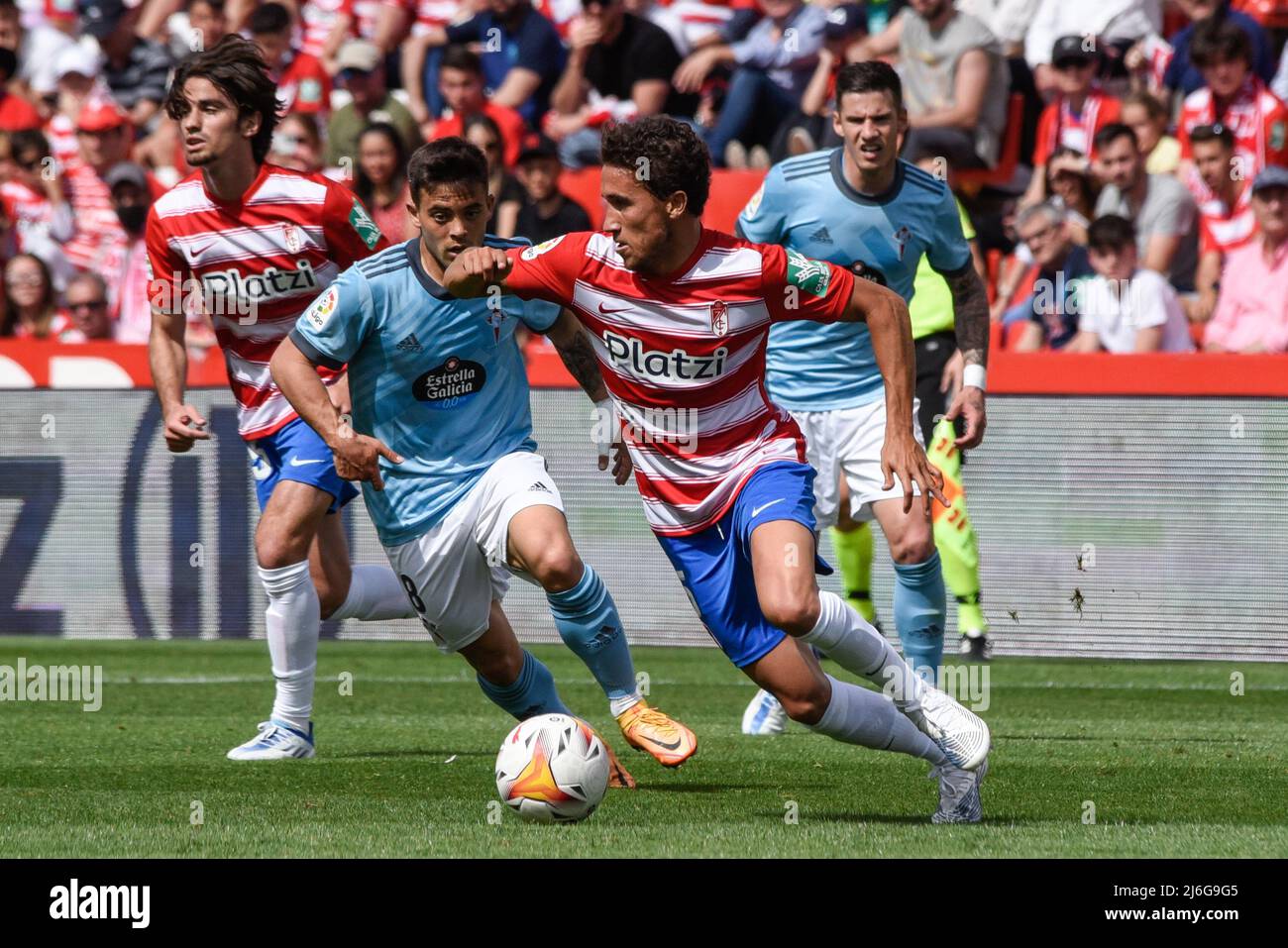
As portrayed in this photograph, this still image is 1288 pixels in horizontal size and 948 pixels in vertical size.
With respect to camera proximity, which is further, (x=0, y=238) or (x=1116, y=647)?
(x=0, y=238)

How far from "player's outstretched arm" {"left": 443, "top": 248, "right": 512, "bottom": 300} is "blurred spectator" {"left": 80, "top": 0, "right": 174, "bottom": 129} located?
12.7m

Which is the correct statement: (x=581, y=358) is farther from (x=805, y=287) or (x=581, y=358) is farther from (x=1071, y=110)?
(x=1071, y=110)

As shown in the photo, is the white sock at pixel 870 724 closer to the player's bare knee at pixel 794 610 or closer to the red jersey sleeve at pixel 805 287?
the player's bare knee at pixel 794 610

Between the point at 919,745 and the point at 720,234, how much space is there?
1679 millimetres

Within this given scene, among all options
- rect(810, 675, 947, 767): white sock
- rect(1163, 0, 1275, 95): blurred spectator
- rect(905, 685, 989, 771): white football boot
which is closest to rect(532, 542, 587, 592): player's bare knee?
rect(810, 675, 947, 767): white sock

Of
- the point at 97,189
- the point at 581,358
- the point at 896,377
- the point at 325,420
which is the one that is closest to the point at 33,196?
the point at 97,189

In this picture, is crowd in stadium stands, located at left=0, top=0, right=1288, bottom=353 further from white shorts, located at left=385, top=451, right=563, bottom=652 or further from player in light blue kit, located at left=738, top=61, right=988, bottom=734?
white shorts, located at left=385, top=451, right=563, bottom=652

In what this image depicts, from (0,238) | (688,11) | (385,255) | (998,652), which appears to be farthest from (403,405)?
(0,238)

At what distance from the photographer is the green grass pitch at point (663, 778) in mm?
5473

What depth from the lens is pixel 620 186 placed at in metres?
5.96

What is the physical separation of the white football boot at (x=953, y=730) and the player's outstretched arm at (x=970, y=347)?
166 cm

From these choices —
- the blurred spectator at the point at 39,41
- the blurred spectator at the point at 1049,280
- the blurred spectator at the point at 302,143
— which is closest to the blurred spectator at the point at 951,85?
the blurred spectator at the point at 1049,280

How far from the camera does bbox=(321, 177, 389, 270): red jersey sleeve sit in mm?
7793
